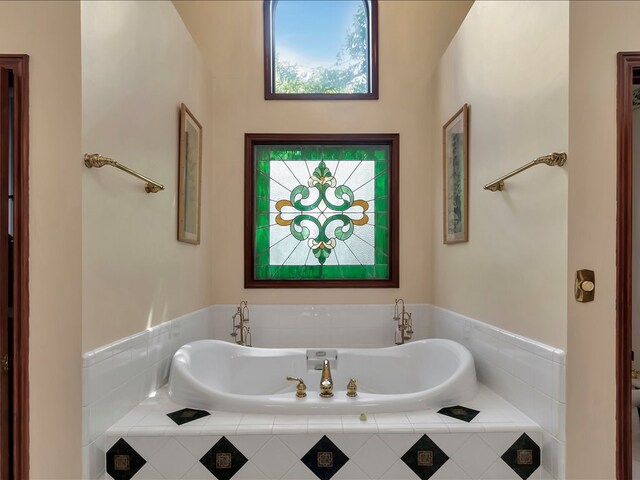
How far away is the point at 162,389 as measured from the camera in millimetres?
2176

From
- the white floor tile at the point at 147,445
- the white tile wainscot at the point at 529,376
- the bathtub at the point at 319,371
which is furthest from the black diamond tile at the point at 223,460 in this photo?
the white tile wainscot at the point at 529,376

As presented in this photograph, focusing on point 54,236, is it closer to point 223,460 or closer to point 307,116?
point 223,460

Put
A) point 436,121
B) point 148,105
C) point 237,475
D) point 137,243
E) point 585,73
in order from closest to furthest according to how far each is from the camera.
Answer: point 585,73
point 237,475
point 137,243
point 148,105
point 436,121

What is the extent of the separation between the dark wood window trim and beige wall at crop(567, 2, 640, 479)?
1.82 m

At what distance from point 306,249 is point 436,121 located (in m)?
1.26

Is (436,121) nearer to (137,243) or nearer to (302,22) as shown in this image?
(302,22)

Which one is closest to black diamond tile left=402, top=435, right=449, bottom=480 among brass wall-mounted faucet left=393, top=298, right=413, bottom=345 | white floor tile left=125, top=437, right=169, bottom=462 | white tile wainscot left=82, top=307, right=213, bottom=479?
white floor tile left=125, top=437, right=169, bottom=462

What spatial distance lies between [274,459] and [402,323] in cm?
169

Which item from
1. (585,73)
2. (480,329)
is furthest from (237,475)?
(585,73)

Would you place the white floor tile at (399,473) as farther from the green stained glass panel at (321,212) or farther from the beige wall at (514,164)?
the green stained glass panel at (321,212)

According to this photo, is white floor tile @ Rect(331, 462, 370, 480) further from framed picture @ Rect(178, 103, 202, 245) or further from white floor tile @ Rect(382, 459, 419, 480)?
framed picture @ Rect(178, 103, 202, 245)

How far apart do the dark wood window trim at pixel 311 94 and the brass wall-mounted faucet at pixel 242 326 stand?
4.88 feet

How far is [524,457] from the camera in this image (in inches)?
66.2

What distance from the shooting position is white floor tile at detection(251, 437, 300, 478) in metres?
1.65
